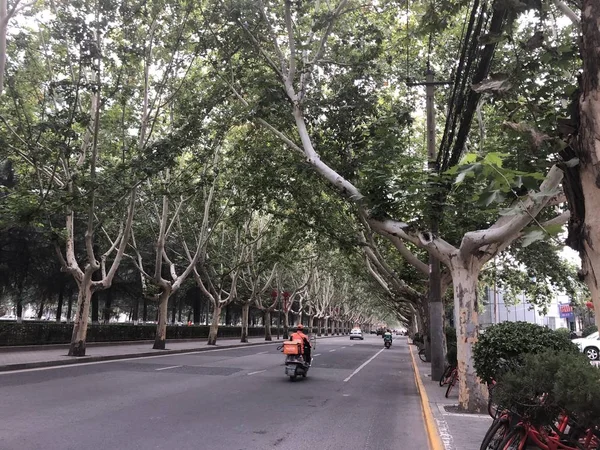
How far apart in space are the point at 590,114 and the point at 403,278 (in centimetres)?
2024

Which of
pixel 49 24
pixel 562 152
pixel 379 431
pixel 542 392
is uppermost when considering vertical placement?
pixel 49 24

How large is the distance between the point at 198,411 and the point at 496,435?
507 centimetres

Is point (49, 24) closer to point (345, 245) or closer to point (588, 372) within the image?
point (345, 245)

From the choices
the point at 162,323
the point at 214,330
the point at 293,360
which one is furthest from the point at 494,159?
the point at 214,330

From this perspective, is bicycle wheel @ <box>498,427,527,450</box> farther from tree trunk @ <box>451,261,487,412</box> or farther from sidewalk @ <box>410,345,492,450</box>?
A: tree trunk @ <box>451,261,487,412</box>

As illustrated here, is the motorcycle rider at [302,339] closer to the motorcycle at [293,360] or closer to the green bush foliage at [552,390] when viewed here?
the motorcycle at [293,360]

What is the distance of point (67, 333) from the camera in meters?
20.5

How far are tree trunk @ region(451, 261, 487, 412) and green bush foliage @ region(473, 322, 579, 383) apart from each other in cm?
84

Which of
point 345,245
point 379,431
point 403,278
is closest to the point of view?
point 379,431

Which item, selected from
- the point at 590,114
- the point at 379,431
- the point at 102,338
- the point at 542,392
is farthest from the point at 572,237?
the point at 102,338

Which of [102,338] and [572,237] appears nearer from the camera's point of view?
[572,237]

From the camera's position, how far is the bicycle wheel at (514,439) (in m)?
4.75

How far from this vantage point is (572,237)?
2959 mm

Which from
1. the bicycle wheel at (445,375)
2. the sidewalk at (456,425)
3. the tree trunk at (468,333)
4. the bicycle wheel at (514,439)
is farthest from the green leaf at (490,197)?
the bicycle wheel at (445,375)
